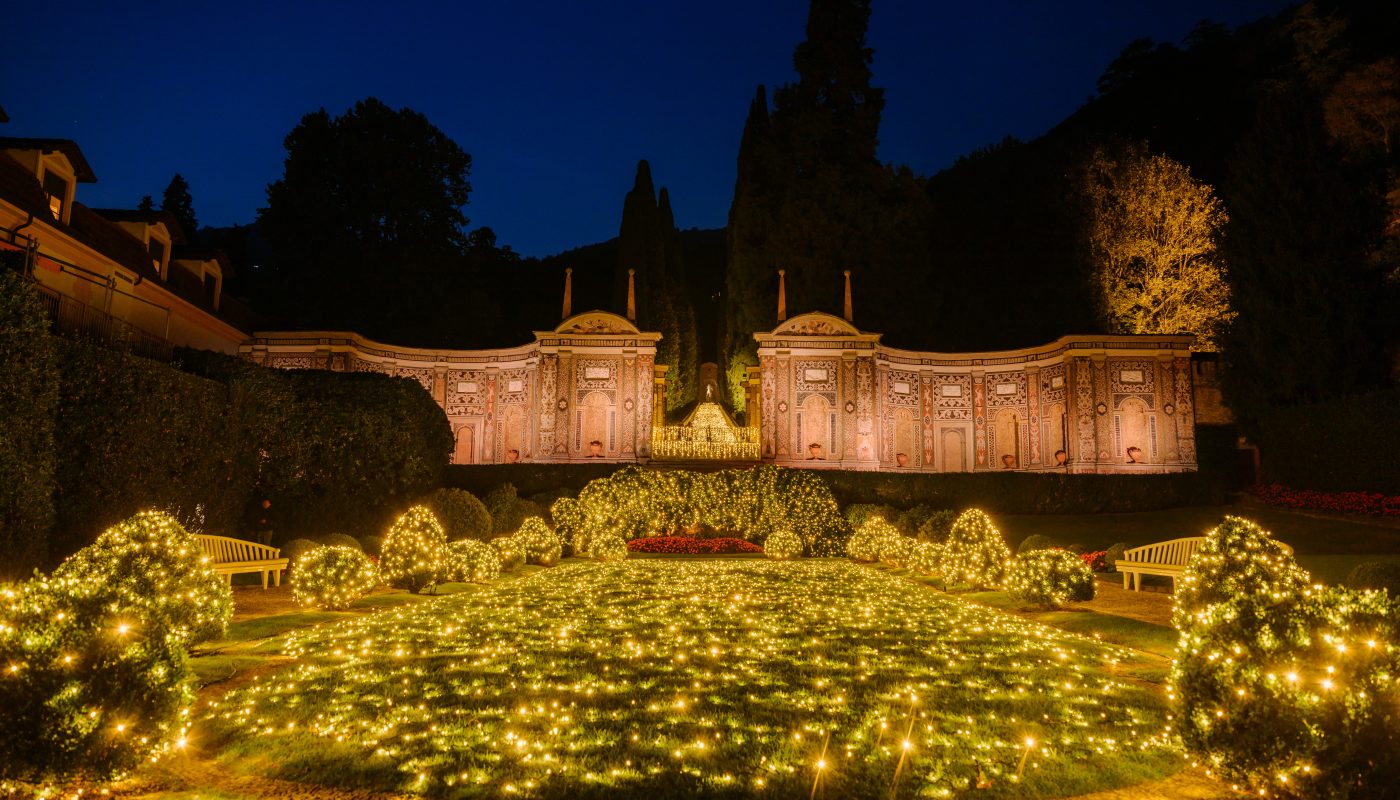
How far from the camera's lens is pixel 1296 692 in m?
3.90

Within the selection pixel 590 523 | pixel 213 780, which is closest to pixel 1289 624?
pixel 213 780

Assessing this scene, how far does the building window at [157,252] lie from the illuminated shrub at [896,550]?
24.2 meters

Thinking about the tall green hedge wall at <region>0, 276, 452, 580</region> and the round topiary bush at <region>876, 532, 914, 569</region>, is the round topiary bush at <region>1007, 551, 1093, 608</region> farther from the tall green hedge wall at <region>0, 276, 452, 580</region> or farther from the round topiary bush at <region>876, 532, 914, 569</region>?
the tall green hedge wall at <region>0, 276, 452, 580</region>

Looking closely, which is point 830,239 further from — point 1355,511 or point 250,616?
point 250,616

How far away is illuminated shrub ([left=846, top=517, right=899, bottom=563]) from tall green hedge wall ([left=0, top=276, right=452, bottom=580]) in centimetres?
1097

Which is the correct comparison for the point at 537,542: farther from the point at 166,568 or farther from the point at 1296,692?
the point at 1296,692

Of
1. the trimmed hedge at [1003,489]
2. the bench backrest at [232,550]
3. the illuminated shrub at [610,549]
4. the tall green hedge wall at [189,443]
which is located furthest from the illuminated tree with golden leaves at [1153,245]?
the bench backrest at [232,550]

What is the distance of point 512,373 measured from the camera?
3331 centimetres

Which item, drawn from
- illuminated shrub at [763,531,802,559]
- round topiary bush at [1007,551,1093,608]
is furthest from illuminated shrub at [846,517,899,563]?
round topiary bush at [1007,551,1093,608]

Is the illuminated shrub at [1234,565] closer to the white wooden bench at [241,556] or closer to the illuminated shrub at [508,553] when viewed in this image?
the illuminated shrub at [508,553]

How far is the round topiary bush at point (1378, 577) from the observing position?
8.98 m

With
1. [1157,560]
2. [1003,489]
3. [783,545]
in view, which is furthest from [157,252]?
[1157,560]

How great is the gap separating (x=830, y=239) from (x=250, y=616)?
3270cm

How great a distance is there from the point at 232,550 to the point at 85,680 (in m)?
9.50
